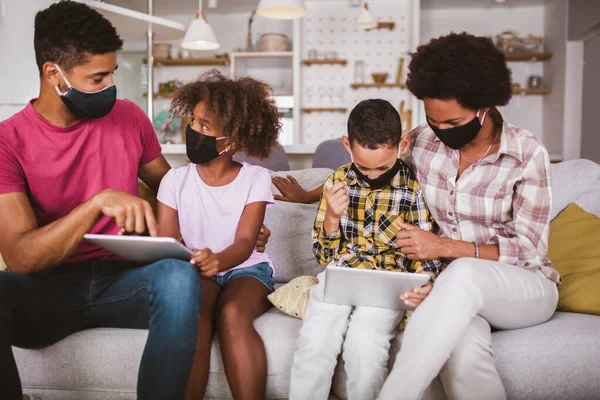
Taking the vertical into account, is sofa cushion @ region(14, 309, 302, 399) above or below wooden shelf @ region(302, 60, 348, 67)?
below

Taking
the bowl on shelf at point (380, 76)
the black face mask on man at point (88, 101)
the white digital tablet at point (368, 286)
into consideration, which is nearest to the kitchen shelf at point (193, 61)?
the bowl on shelf at point (380, 76)

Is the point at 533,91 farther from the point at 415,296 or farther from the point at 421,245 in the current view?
the point at 415,296

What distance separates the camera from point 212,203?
5.76ft

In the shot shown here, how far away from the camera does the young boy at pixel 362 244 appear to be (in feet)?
4.61

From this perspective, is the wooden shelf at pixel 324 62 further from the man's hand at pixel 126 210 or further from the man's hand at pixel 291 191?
the man's hand at pixel 126 210

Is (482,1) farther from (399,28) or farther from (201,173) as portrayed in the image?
(201,173)

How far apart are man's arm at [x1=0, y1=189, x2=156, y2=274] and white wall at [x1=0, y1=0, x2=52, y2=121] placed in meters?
2.24

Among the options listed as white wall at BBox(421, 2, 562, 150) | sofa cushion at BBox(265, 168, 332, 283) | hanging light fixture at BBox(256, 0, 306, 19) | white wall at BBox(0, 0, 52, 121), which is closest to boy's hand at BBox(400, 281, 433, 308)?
sofa cushion at BBox(265, 168, 332, 283)

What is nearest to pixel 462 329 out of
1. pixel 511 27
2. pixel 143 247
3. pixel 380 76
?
pixel 143 247

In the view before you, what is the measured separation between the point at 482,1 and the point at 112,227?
19.4ft

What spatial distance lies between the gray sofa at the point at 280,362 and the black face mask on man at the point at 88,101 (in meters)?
0.61

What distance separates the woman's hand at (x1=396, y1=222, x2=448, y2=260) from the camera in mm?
1502

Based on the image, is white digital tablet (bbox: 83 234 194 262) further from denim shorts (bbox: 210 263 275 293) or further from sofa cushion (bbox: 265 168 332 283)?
sofa cushion (bbox: 265 168 332 283)

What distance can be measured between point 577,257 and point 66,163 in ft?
5.07
